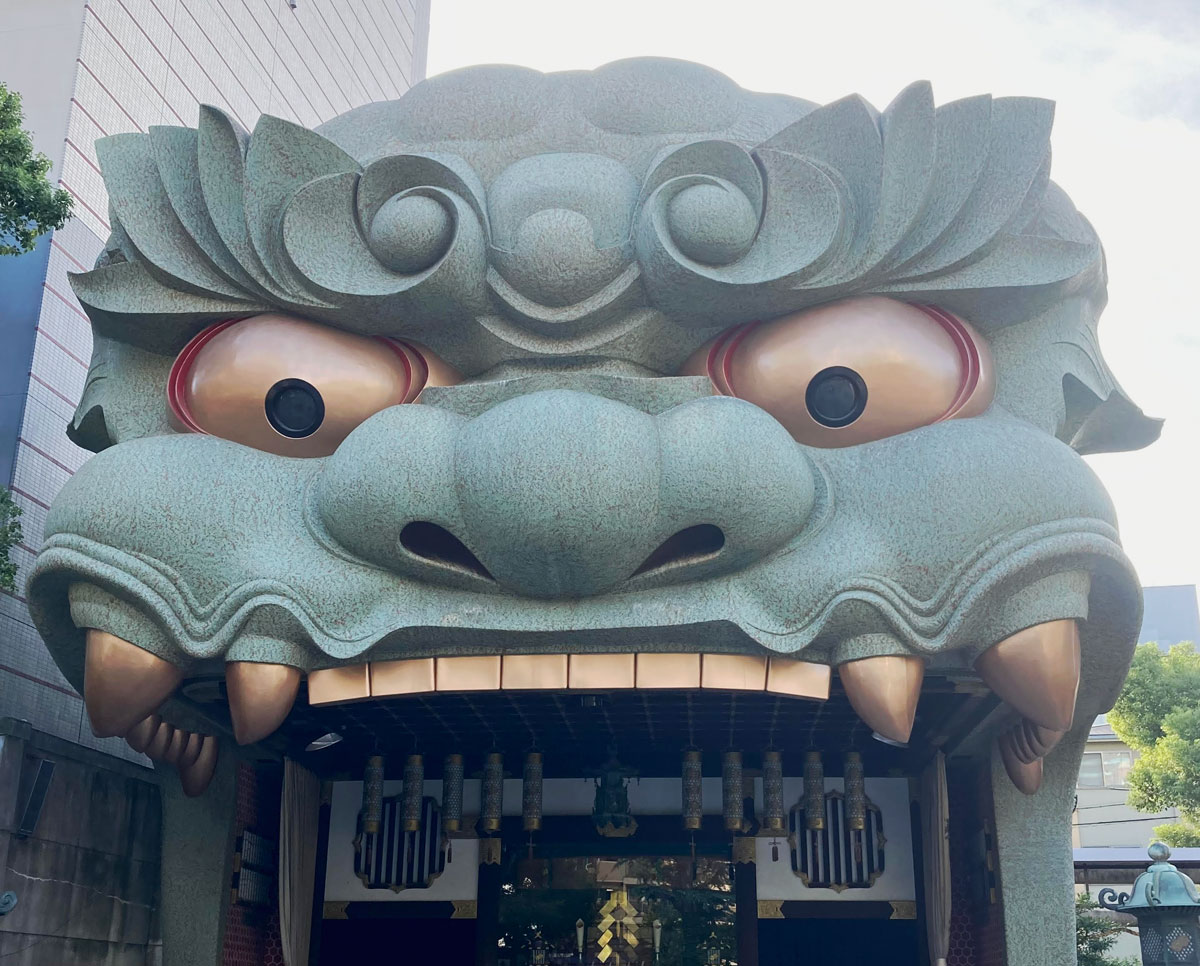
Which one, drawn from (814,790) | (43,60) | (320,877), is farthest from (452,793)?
(43,60)

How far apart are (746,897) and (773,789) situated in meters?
1.28

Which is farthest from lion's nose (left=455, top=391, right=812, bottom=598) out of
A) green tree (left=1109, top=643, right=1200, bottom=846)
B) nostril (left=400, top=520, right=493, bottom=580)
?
green tree (left=1109, top=643, right=1200, bottom=846)

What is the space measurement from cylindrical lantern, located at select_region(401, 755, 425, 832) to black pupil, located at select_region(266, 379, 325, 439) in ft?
8.86

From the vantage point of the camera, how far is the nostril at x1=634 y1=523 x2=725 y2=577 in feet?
21.3

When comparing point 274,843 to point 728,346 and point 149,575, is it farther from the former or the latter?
point 728,346

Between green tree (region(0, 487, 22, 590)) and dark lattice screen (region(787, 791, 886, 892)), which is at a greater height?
green tree (region(0, 487, 22, 590))

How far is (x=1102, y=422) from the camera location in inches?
325

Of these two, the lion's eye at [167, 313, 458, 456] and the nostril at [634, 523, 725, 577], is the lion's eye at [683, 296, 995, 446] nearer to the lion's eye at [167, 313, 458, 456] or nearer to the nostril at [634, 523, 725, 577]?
the nostril at [634, 523, 725, 577]

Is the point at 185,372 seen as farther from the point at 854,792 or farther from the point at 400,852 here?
the point at 854,792

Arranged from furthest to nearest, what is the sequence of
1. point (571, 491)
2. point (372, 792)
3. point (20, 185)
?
point (372, 792) < point (20, 185) < point (571, 491)

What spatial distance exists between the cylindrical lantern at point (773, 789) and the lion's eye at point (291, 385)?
3.62 m

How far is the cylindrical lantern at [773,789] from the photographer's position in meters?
8.62

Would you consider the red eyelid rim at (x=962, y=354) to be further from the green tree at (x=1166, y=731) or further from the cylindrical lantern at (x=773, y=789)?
the green tree at (x=1166, y=731)

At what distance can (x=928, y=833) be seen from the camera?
904 centimetres
